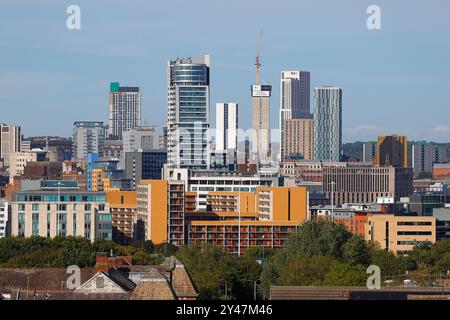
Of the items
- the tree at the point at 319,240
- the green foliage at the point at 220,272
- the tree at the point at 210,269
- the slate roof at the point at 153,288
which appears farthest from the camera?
the tree at the point at 319,240

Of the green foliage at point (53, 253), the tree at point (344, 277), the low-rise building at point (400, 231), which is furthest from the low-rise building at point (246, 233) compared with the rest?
the tree at point (344, 277)

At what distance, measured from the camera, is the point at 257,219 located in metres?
102

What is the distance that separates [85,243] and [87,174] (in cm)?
12131

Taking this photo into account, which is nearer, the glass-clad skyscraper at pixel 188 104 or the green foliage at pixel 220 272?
the green foliage at pixel 220 272

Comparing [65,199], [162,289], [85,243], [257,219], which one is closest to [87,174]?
[257,219]

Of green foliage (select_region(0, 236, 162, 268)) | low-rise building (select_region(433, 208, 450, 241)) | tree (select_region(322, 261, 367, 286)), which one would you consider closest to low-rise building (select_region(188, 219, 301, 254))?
low-rise building (select_region(433, 208, 450, 241))

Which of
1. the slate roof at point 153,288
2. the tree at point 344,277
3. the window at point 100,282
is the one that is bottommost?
the tree at point 344,277

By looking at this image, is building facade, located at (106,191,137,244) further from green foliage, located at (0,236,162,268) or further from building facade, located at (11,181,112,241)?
green foliage, located at (0,236,162,268)

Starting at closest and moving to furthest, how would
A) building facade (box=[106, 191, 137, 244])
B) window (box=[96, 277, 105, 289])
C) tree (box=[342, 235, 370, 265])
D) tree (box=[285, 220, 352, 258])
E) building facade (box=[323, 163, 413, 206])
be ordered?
window (box=[96, 277, 105, 289]), tree (box=[342, 235, 370, 265]), tree (box=[285, 220, 352, 258]), building facade (box=[106, 191, 137, 244]), building facade (box=[323, 163, 413, 206])

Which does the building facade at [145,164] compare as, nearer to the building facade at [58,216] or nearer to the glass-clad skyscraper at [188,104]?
the glass-clad skyscraper at [188,104]

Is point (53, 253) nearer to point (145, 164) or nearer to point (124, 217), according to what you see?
point (124, 217)

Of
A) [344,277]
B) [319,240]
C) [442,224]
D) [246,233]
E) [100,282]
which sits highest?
[100,282]

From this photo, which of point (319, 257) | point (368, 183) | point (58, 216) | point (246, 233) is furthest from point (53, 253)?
point (368, 183)
